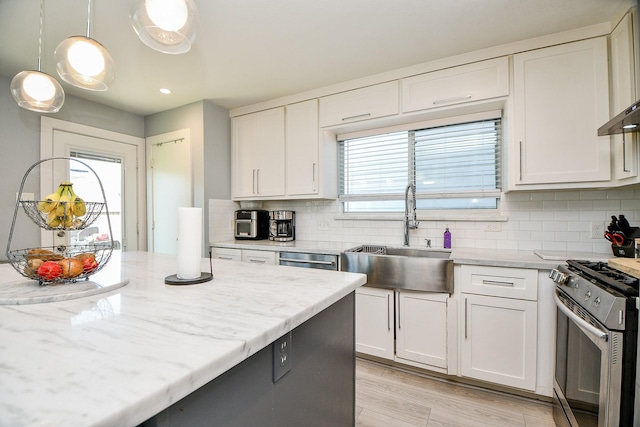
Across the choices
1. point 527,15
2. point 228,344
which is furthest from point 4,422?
point 527,15

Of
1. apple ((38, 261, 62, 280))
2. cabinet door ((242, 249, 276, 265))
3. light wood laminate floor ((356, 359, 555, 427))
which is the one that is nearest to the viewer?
apple ((38, 261, 62, 280))

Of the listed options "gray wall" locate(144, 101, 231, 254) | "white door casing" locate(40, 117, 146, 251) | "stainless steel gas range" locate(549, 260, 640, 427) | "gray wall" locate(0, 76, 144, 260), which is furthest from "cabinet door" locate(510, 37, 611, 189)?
"gray wall" locate(0, 76, 144, 260)

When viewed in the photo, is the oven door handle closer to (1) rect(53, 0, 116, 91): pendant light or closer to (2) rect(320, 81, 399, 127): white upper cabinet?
(2) rect(320, 81, 399, 127): white upper cabinet

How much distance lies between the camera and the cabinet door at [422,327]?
2.07 meters

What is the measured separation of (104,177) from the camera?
331 centimetres

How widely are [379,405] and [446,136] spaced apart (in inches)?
88.5

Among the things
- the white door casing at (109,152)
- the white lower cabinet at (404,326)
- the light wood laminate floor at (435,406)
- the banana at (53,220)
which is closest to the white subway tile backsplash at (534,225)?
the white lower cabinet at (404,326)

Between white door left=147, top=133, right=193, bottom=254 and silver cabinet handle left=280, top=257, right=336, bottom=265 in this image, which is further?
white door left=147, top=133, right=193, bottom=254

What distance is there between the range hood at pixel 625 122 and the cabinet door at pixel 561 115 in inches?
6.3

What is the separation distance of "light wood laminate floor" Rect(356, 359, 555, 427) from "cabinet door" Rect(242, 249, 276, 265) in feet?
4.08

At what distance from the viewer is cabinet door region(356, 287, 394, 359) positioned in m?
2.23

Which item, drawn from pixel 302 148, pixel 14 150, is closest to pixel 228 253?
pixel 302 148

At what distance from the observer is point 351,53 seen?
2283 millimetres

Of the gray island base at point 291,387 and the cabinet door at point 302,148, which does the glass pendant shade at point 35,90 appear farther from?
the gray island base at point 291,387
